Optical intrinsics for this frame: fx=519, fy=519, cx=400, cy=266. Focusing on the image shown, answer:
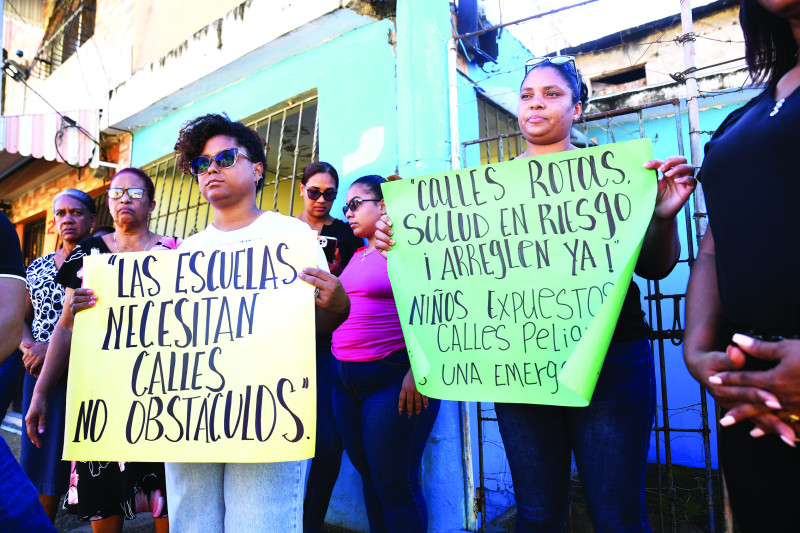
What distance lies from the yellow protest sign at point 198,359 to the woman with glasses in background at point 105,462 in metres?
0.57

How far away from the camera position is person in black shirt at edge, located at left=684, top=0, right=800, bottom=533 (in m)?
1.05

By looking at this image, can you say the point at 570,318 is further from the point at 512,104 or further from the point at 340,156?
the point at 512,104

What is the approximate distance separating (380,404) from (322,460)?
0.67 metres

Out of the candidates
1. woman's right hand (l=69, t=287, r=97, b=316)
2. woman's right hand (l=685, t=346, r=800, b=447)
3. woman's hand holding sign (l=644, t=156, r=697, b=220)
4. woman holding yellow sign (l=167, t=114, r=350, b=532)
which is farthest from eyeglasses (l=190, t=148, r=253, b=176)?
woman's right hand (l=685, t=346, r=800, b=447)

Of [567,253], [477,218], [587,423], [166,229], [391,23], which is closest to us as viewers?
[587,423]

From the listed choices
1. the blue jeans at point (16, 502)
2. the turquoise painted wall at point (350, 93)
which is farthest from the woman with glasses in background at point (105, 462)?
the turquoise painted wall at point (350, 93)

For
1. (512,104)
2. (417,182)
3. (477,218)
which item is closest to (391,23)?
(512,104)

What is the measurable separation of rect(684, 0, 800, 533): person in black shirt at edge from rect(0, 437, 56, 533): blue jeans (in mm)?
1817

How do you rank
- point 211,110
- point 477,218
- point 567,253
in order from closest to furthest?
point 567,253, point 477,218, point 211,110

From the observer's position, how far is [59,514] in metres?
3.76

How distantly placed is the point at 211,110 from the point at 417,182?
376 cm

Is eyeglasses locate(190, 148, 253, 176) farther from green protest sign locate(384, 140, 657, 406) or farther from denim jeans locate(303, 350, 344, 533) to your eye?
denim jeans locate(303, 350, 344, 533)

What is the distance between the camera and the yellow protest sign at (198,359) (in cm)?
166

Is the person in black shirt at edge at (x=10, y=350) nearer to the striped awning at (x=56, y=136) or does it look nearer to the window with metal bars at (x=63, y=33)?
A: the striped awning at (x=56, y=136)
